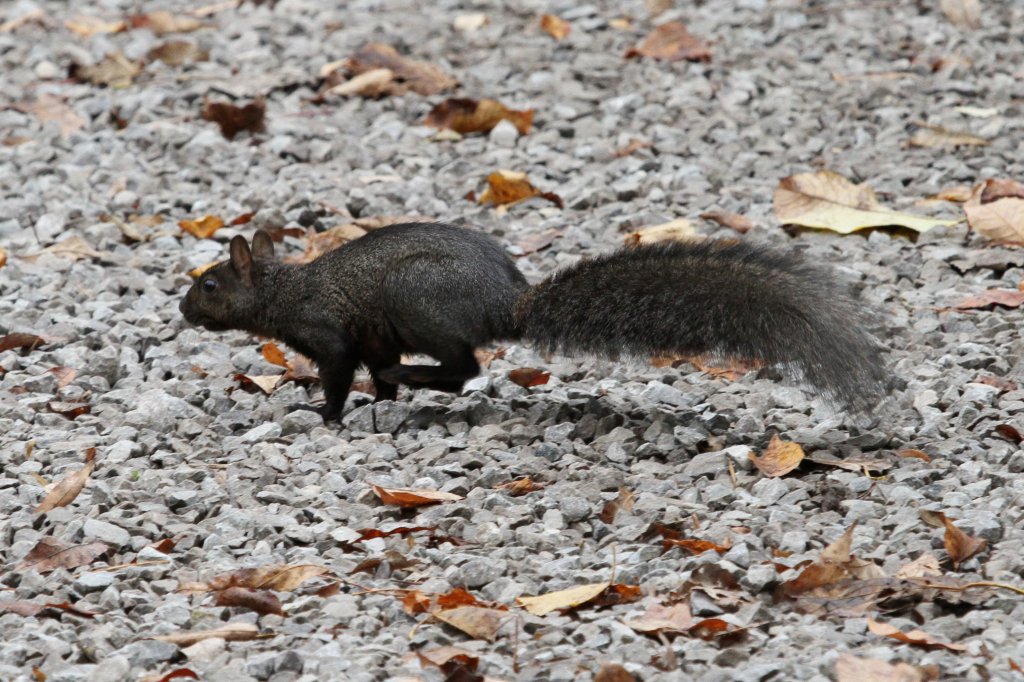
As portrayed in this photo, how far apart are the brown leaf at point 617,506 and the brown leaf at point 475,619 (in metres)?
0.67

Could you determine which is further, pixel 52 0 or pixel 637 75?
pixel 52 0

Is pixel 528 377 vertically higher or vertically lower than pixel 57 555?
lower

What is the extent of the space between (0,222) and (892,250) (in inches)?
150

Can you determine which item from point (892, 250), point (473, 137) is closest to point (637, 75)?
point (473, 137)

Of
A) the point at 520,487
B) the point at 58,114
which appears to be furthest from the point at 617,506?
the point at 58,114

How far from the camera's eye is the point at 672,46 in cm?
848

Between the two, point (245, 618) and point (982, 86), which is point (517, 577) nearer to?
point (245, 618)

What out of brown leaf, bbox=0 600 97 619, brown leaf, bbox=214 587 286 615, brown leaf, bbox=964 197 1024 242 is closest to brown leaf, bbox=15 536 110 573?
brown leaf, bbox=0 600 97 619

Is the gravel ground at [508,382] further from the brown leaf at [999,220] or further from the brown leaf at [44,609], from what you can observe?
the brown leaf at [999,220]

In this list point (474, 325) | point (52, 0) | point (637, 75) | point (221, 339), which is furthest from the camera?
point (52, 0)

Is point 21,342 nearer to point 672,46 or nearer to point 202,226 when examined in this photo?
point 202,226

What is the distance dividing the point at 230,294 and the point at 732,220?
6.85 ft

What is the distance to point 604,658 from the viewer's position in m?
3.22

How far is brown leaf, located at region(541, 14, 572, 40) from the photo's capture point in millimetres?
8820
